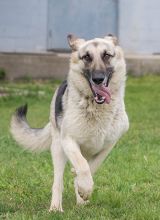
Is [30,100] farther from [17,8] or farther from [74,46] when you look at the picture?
[74,46]

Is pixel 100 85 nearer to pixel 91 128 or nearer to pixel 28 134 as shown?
pixel 91 128

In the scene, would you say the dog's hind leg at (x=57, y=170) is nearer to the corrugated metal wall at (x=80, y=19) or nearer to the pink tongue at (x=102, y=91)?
the pink tongue at (x=102, y=91)

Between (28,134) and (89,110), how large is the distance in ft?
3.49

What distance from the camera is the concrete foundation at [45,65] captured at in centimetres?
1891

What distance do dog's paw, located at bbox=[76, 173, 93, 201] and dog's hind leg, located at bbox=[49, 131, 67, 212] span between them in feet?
1.43

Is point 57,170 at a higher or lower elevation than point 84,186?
lower

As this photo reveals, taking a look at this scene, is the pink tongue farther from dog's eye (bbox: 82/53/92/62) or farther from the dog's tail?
the dog's tail

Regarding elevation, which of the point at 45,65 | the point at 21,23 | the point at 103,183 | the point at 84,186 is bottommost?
the point at 45,65

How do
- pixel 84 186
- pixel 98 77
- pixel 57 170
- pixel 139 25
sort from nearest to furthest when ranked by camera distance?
pixel 84 186 < pixel 98 77 < pixel 57 170 < pixel 139 25

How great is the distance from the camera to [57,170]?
21.7 feet

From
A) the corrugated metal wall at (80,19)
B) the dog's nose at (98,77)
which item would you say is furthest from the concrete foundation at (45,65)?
the dog's nose at (98,77)

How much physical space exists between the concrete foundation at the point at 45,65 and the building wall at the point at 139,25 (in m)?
0.30

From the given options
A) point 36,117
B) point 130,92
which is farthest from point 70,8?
point 36,117

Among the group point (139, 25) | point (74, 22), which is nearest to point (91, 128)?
point (74, 22)
